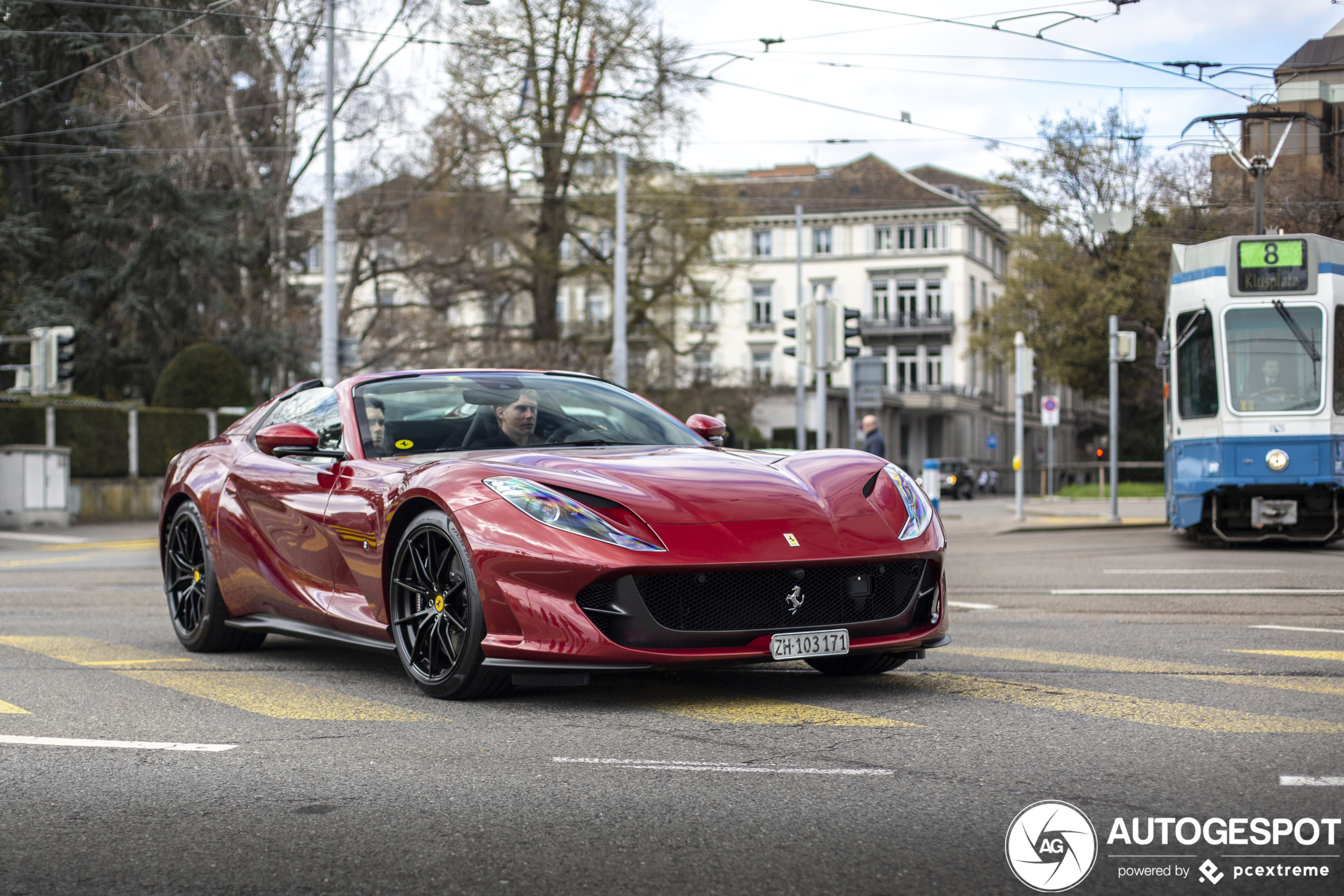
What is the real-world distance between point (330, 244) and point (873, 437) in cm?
1136

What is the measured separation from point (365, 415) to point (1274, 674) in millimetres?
4208

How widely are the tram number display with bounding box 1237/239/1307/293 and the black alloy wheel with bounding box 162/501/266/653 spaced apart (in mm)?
12994

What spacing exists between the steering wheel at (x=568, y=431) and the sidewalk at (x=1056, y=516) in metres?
18.5

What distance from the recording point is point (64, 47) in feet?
101

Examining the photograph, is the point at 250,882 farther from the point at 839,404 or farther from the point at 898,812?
the point at 839,404

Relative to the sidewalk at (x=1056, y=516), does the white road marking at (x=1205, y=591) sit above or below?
above

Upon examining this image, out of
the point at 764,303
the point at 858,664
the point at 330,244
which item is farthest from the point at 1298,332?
the point at 764,303

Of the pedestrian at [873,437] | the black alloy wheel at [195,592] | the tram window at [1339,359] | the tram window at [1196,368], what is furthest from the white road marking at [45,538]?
the tram window at [1339,359]

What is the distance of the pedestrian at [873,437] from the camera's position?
64.4 ft

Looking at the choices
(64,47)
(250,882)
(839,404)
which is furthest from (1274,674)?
(839,404)

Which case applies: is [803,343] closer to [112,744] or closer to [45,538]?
[45,538]

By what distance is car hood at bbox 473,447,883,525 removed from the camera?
18.7ft

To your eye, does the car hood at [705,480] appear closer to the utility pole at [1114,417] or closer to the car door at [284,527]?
the car door at [284,527]

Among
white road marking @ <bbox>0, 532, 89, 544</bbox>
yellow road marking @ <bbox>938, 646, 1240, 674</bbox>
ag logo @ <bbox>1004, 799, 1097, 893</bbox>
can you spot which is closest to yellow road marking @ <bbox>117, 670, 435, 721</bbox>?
ag logo @ <bbox>1004, 799, 1097, 893</bbox>
